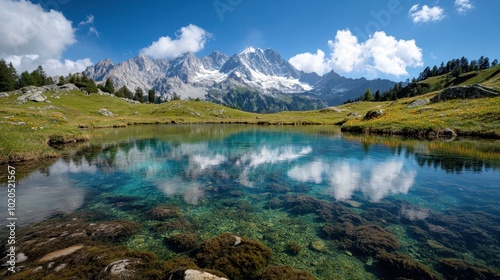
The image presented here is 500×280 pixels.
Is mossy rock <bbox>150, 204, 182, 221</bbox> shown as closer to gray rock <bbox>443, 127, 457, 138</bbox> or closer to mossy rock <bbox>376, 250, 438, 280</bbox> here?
mossy rock <bbox>376, 250, 438, 280</bbox>

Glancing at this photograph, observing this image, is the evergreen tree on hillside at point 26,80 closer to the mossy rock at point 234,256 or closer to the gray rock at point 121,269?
the gray rock at point 121,269

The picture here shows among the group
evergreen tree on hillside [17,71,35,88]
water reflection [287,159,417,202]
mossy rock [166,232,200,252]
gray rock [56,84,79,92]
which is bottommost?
mossy rock [166,232,200,252]

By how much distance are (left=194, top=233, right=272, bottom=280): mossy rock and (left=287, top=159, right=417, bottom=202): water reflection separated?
8.81 metres

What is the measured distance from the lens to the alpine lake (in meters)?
8.96

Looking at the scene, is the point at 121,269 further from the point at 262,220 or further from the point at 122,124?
the point at 122,124

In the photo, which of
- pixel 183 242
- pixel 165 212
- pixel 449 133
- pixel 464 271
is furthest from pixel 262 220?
pixel 449 133

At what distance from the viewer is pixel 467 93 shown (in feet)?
210

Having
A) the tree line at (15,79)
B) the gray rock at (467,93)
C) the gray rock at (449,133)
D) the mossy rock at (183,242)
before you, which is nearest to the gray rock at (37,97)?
the tree line at (15,79)

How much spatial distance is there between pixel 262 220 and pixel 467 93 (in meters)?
78.8

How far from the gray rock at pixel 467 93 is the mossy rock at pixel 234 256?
77.1m

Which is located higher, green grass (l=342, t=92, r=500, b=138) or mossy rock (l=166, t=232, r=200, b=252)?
green grass (l=342, t=92, r=500, b=138)

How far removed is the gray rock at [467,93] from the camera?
59422mm

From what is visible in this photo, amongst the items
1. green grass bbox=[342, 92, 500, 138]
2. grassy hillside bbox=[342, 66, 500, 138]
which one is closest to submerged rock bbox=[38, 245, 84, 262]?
green grass bbox=[342, 92, 500, 138]

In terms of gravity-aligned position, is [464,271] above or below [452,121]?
below
